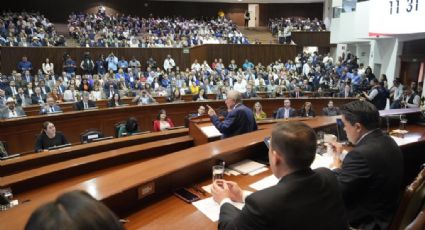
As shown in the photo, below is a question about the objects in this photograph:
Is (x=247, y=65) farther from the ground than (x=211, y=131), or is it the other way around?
(x=247, y=65)

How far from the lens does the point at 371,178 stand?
1965 millimetres

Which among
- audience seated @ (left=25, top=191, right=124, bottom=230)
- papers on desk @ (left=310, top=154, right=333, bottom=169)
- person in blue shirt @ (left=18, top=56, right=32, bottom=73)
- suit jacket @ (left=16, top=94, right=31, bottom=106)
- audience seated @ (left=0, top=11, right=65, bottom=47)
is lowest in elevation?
suit jacket @ (left=16, top=94, right=31, bottom=106)

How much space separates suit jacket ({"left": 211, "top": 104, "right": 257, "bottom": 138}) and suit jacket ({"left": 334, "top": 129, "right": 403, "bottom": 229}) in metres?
1.80

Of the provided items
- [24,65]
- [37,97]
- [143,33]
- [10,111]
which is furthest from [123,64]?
[10,111]

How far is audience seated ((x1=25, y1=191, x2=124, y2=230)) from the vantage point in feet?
2.32

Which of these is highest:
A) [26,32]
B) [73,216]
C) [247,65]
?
[26,32]

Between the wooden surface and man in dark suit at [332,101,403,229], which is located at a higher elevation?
man in dark suit at [332,101,403,229]

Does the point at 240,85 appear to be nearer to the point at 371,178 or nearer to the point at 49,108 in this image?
the point at 49,108

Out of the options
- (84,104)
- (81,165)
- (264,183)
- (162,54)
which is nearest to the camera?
(264,183)

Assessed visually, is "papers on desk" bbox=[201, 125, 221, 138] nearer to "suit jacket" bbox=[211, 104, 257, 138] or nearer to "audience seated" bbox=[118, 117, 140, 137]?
"suit jacket" bbox=[211, 104, 257, 138]

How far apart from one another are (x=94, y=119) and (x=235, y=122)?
16.3 feet

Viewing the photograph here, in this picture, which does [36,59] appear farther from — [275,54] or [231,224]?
[231,224]

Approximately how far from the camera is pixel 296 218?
1.29 meters

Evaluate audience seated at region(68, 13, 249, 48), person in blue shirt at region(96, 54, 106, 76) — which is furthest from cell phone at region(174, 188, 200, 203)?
audience seated at region(68, 13, 249, 48)
